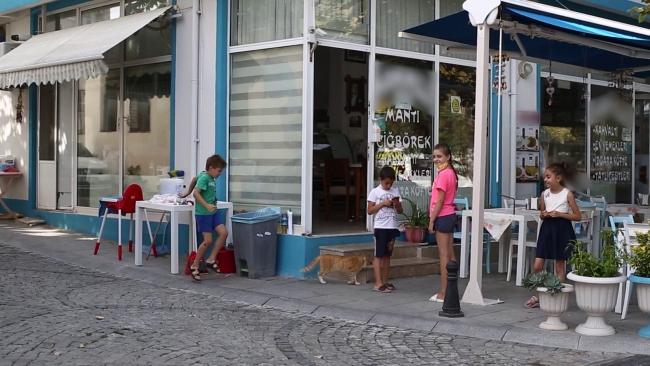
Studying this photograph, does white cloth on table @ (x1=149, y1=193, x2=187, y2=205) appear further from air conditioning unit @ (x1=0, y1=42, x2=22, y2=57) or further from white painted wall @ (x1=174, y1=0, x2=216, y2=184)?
air conditioning unit @ (x1=0, y1=42, x2=22, y2=57)

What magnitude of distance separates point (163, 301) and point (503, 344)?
390 cm

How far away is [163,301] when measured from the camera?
8852 millimetres

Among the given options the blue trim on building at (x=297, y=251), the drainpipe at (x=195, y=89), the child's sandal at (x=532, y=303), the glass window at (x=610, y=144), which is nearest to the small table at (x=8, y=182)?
the drainpipe at (x=195, y=89)

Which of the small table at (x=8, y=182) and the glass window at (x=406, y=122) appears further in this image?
the small table at (x=8, y=182)

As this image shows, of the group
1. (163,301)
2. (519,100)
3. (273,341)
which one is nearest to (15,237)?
(163,301)

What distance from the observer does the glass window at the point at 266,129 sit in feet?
34.2

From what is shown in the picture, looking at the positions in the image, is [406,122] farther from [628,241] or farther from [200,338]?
[200,338]

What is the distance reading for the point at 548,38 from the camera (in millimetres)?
9336

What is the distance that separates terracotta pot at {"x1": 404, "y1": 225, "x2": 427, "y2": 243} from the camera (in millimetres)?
11273

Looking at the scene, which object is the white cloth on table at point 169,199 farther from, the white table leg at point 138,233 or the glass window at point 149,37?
the glass window at point 149,37

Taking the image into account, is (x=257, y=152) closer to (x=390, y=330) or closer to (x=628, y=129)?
(x=390, y=330)

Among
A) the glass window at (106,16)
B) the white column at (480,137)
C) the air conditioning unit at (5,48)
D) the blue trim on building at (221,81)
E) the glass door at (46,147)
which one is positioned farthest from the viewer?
the glass door at (46,147)

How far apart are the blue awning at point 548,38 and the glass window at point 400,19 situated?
1175 mm

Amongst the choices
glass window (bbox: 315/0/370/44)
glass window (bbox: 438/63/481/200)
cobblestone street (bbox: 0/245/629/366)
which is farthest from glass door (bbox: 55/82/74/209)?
glass window (bbox: 438/63/481/200)
